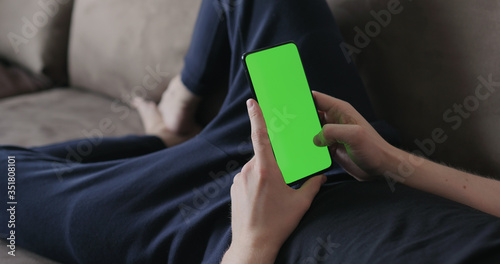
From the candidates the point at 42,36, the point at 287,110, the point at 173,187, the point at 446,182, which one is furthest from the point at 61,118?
the point at 446,182

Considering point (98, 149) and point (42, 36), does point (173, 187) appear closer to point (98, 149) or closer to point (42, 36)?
point (98, 149)

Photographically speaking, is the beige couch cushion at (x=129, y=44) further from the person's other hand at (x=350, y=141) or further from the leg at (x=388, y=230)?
the leg at (x=388, y=230)

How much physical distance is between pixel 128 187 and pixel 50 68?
0.78 m

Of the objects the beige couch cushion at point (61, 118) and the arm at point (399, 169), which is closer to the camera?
the arm at point (399, 169)

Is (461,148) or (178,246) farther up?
(461,148)

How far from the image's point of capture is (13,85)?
123cm

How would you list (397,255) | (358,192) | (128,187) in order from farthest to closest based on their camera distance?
(128,187) → (358,192) → (397,255)

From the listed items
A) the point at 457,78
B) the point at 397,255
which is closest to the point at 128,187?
the point at 397,255

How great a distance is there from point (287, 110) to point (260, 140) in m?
0.08

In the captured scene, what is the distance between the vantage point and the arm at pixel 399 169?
525 mm

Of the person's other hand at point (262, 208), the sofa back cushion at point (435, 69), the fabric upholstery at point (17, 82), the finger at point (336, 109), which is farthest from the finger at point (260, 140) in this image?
the fabric upholstery at point (17, 82)

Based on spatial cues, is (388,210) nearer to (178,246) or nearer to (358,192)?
(358,192)

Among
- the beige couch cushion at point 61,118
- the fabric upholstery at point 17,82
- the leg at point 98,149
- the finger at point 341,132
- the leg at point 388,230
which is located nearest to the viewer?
the leg at point 388,230

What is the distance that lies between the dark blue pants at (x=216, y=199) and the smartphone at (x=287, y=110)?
4 centimetres
